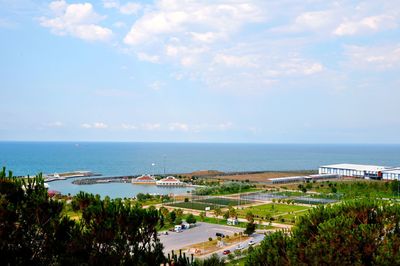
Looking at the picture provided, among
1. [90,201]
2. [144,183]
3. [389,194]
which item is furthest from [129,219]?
[144,183]

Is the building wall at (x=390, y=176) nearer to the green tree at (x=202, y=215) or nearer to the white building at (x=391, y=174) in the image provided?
the white building at (x=391, y=174)

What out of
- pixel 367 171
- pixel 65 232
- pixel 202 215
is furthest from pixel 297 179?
pixel 65 232

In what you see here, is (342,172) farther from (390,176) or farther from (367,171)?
(390,176)

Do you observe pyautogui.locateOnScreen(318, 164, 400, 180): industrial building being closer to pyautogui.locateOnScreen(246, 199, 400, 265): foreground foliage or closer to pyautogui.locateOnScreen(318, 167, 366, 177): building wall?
pyautogui.locateOnScreen(318, 167, 366, 177): building wall

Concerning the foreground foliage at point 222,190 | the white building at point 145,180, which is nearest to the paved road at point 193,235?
the foreground foliage at point 222,190

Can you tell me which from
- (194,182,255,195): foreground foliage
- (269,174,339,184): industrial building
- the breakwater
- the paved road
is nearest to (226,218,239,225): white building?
the paved road

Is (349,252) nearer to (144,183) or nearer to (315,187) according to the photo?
(315,187)

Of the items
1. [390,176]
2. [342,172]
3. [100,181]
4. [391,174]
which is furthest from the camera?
[342,172]
